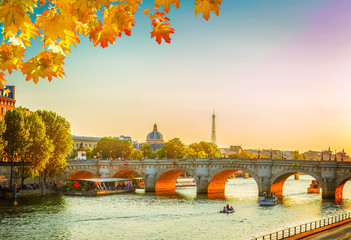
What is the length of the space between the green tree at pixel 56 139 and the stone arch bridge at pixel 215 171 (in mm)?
14509

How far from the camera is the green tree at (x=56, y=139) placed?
9162 cm

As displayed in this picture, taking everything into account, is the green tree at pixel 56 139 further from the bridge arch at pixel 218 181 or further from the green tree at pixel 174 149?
the green tree at pixel 174 149

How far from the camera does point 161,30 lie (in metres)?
7.53

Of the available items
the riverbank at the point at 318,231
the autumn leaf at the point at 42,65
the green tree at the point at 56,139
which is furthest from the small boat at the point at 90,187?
the autumn leaf at the point at 42,65

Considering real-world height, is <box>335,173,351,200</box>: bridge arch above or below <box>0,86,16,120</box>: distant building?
below

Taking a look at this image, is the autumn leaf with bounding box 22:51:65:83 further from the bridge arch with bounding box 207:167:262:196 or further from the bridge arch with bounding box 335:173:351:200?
the bridge arch with bounding box 207:167:262:196

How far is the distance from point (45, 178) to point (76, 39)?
94.4 meters

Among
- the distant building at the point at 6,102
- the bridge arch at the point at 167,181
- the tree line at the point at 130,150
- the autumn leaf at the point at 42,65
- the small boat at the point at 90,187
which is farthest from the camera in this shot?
the tree line at the point at 130,150

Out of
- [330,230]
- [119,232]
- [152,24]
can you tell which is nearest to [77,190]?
[119,232]

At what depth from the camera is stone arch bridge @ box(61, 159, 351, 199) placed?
77562mm

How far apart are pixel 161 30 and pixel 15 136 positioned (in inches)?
3140

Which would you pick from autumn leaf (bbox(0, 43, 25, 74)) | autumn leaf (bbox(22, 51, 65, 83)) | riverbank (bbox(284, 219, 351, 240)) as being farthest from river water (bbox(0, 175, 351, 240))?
autumn leaf (bbox(22, 51, 65, 83))

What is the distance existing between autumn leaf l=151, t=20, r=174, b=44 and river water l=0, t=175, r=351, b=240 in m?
39.9

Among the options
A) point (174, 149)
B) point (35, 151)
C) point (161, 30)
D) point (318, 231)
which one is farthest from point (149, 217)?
point (174, 149)
